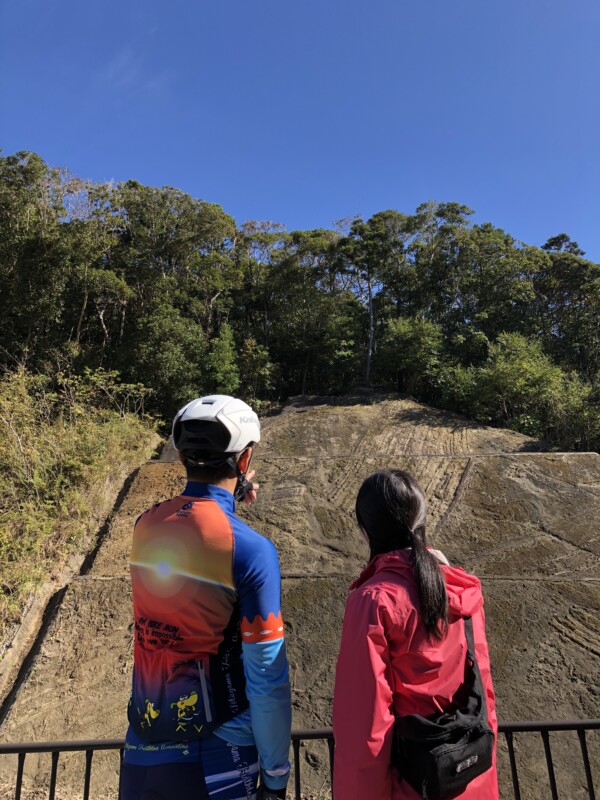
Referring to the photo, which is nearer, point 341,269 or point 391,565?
point 391,565

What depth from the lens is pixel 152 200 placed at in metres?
14.1

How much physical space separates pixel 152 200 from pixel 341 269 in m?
6.46

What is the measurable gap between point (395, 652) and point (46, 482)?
5548 millimetres

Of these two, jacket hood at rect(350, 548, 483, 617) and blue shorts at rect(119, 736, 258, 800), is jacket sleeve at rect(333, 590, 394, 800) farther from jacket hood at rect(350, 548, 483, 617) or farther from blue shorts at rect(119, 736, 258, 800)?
blue shorts at rect(119, 736, 258, 800)

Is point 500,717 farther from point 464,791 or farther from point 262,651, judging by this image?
point 262,651

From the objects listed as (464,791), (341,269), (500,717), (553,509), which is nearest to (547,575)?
(553,509)

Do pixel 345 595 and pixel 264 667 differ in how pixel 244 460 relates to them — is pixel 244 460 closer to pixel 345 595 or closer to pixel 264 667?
Answer: pixel 264 667

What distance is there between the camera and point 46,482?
545 centimetres

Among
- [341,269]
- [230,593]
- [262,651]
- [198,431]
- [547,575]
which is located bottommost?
[547,575]

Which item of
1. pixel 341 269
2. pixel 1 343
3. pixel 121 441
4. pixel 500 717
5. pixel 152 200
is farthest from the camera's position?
pixel 341 269

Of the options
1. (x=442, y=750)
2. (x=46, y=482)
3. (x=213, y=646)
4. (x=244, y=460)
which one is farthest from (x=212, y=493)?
(x=46, y=482)

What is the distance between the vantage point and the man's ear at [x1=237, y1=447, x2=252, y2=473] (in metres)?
1.26

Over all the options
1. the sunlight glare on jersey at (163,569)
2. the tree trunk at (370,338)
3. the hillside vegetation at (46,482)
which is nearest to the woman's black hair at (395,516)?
the sunlight glare on jersey at (163,569)

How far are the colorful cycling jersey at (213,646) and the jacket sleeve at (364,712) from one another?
5.2 inches
